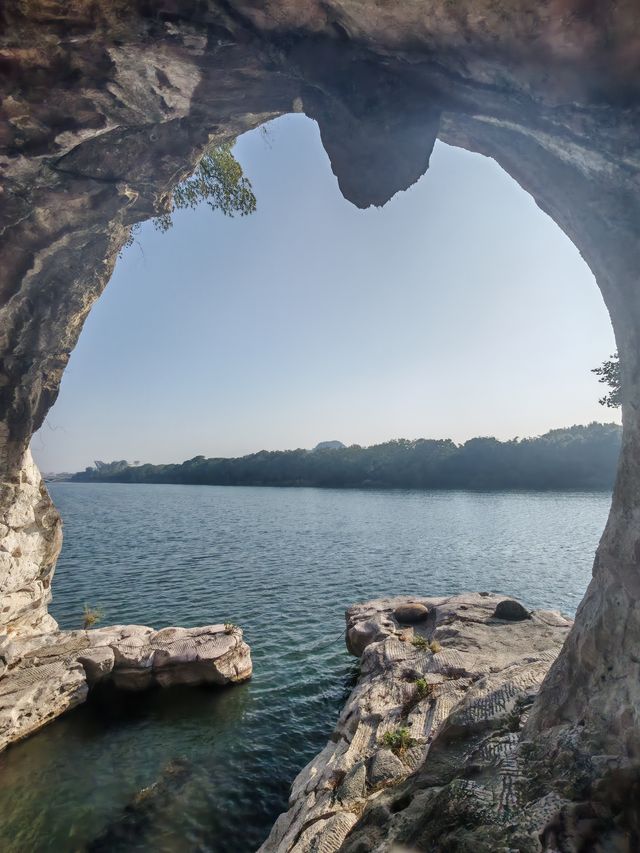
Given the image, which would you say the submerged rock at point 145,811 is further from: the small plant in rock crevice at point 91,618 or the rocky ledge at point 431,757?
the small plant in rock crevice at point 91,618

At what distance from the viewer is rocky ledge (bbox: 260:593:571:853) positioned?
4949mm

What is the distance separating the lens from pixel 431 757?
673cm

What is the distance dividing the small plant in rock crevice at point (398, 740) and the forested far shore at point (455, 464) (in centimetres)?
7518

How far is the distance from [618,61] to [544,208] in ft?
10.8

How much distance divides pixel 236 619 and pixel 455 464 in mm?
99511

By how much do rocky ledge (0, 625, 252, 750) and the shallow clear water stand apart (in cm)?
56

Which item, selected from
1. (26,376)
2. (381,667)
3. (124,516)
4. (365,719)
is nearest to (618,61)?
(365,719)

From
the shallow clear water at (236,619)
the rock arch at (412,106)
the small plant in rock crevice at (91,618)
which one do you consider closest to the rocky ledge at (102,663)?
the shallow clear water at (236,619)

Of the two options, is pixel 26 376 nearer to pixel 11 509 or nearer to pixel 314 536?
pixel 11 509

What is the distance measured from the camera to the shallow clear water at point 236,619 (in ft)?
32.1

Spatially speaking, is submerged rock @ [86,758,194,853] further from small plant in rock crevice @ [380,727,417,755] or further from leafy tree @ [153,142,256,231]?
leafy tree @ [153,142,256,231]

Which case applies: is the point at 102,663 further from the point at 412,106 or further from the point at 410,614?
the point at 412,106

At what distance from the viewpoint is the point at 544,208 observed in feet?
26.3

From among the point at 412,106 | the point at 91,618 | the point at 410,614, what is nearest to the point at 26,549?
the point at 91,618
